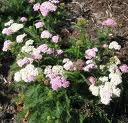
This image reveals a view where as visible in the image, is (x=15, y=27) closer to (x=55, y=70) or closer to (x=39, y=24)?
(x=39, y=24)

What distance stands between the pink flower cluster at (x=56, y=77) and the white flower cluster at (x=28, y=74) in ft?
0.51

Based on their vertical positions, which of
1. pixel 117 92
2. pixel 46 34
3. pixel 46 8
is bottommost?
pixel 117 92

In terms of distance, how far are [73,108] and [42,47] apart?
1.00m

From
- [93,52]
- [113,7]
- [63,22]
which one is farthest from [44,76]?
[113,7]

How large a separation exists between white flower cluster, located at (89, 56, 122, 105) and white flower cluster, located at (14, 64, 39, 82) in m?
0.80

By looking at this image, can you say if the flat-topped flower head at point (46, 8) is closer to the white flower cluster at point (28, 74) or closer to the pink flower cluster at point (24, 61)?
the pink flower cluster at point (24, 61)

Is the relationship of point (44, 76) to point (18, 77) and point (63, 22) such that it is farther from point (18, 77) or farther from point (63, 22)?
point (63, 22)

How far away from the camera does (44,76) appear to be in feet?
19.5

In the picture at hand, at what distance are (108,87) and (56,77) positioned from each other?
706 mm

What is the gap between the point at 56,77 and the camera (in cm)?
571

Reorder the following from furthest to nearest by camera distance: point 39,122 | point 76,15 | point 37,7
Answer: point 76,15
point 37,7
point 39,122

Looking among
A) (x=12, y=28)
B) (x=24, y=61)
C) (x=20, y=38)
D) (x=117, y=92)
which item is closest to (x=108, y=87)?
(x=117, y=92)

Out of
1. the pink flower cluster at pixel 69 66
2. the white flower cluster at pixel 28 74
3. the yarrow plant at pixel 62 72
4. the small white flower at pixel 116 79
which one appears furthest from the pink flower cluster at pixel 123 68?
the white flower cluster at pixel 28 74

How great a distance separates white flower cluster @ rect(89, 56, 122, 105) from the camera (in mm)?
5547
